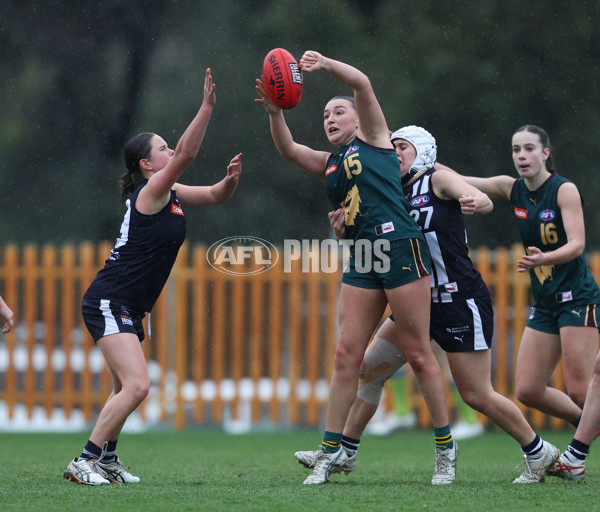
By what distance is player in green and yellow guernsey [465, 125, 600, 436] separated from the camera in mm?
5758

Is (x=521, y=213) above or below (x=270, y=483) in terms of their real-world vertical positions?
above

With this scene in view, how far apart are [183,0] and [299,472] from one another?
1215 cm

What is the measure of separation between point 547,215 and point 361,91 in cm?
151

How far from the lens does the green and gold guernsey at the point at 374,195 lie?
5215 mm

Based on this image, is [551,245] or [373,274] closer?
[373,274]

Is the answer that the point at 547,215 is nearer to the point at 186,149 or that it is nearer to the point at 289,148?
the point at 289,148

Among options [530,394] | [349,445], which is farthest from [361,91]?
[530,394]

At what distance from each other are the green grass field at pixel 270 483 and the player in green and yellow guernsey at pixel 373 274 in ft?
1.33

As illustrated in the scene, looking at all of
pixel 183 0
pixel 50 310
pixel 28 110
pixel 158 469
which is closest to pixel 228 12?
pixel 183 0

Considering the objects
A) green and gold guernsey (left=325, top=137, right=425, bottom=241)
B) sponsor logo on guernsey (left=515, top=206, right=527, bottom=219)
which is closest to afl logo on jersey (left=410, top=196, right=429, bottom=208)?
green and gold guernsey (left=325, top=137, right=425, bottom=241)

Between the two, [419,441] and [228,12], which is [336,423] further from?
[228,12]

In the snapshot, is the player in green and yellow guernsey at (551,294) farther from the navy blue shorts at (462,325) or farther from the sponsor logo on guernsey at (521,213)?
the navy blue shorts at (462,325)

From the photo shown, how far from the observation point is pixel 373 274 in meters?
5.23

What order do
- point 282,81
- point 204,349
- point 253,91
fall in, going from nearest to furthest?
point 282,81, point 204,349, point 253,91
